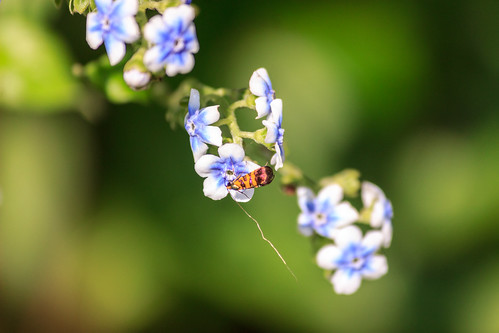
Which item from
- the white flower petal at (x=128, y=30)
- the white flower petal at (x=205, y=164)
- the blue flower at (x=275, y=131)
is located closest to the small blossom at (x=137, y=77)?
the white flower petal at (x=128, y=30)

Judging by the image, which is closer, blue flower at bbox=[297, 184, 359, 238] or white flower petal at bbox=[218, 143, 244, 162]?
white flower petal at bbox=[218, 143, 244, 162]

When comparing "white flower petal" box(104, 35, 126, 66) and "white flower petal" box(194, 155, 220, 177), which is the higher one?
"white flower petal" box(104, 35, 126, 66)

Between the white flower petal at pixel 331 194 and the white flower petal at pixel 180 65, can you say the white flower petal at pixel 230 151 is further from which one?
the white flower petal at pixel 331 194

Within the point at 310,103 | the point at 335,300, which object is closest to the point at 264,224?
the point at 335,300

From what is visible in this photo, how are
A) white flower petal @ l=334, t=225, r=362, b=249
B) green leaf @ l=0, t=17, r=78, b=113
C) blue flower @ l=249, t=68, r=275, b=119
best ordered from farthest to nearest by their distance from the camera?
green leaf @ l=0, t=17, r=78, b=113
white flower petal @ l=334, t=225, r=362, b=249
blue flower @ l=249, t=68, r=275, b=119

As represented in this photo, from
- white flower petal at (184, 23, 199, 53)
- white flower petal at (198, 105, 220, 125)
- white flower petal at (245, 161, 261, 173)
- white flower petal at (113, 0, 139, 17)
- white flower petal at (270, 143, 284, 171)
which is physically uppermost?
white flower petal at (113, 0, 139, 17)

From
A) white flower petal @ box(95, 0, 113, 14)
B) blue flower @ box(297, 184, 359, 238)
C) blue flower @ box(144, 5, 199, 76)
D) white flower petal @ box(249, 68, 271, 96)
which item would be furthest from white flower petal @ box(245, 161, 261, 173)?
white flower petal @ box(95, 0, 113, 14)

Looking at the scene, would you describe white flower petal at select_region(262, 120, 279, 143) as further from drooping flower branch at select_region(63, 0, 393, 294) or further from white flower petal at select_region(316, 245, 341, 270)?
white flower petal at select_region(316, 245, 341, 270)
